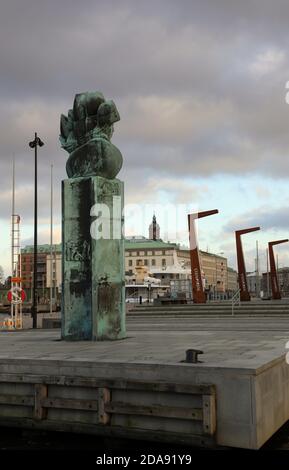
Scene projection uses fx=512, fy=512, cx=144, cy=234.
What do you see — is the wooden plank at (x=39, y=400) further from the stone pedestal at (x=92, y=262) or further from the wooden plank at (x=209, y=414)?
the stone pedestal at (x=92, y=262)

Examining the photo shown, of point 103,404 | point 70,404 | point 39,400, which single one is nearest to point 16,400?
point 39,400

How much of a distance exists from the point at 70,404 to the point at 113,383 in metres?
0.91

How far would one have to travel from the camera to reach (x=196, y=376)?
24.0 feet

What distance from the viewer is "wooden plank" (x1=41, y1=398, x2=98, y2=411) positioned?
805cm

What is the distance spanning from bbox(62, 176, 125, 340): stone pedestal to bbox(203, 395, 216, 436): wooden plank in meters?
6.08

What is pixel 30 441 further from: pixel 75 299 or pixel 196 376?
pixel 75 299

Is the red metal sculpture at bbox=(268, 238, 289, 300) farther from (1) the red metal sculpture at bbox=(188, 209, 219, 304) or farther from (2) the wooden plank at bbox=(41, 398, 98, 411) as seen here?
(2) the wooden plank at bbox=(41, 398, 98, 411)

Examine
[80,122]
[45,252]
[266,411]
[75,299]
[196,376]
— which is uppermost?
[45,252]

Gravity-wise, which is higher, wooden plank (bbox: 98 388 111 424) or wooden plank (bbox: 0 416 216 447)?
wooden plank (bbox: 98 388 111 424)

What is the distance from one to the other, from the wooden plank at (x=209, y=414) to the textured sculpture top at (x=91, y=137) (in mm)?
7897

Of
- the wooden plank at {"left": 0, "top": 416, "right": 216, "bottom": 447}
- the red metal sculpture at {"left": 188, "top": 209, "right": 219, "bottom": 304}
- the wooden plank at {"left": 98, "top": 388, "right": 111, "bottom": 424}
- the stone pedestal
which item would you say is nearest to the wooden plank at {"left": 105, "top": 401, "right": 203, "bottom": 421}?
the wooden plank at {"left": 98, "top": 388, "right": 111, "bottom": 424}

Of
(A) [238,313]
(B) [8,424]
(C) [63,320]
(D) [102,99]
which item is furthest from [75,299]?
(A) [238,313]
